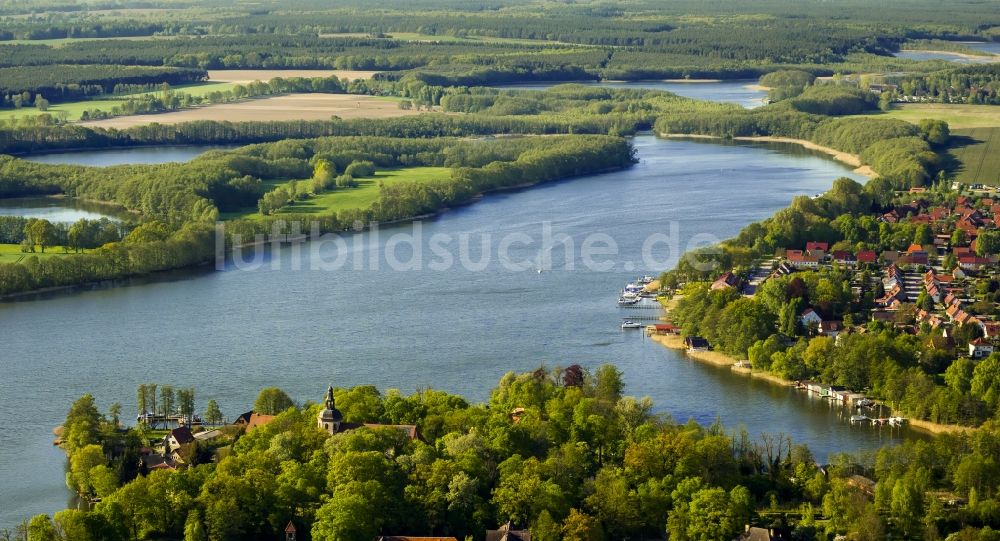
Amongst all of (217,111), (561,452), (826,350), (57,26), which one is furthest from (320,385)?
(57,26)

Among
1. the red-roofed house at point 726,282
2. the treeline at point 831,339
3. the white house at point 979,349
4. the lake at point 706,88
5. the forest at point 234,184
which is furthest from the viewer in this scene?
the lake at point 706,88

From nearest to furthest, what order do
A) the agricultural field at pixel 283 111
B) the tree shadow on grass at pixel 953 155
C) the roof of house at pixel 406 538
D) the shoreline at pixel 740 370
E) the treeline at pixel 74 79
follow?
the roof of house at pixel 406 538 → the shoreline at pixel 740 370 → the tree shadow on grass at pixel 953 155 → the agricultural field at pixel 283 111 → the treeline at pixel 74 79

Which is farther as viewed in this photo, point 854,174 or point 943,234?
point 854,174

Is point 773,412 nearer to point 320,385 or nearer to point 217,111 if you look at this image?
point 320,385

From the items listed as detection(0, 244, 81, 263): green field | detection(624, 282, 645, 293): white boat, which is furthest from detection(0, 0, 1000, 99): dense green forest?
detection(624, 282, 645, 293): white boat

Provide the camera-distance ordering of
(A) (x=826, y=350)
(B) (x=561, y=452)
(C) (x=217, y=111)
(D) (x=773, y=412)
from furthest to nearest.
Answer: (C) (x=217, y=111) < (A) (x=826, y=350) < (D) (x=773, y=412) < (B) (x=561, y=452)

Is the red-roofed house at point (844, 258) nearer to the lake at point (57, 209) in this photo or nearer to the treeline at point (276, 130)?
the lake at point (57, 209)

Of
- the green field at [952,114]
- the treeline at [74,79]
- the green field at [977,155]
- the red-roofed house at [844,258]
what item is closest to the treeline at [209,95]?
the treeline at [74,79]
